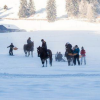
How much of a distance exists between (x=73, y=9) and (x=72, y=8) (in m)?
0.90

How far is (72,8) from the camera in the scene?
98375mm

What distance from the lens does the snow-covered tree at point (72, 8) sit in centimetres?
9695

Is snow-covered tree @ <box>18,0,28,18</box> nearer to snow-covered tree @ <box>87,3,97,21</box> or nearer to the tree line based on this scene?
the tree line

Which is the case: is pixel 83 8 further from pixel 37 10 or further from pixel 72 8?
pixel 37 10

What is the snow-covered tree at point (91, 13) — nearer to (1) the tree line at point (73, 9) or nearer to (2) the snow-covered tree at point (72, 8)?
(1) the tree line at point (73, 9)

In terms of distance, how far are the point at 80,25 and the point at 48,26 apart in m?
7.49

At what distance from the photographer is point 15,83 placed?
1256cm

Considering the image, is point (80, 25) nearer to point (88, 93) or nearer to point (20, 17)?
point (20, 17)

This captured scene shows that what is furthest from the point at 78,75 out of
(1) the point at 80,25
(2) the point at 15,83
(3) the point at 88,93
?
(1) the point at 80,25

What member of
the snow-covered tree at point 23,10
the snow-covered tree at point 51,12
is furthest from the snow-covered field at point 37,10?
the snow-covered tree at point 51,12

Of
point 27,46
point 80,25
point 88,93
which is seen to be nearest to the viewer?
point 88,93

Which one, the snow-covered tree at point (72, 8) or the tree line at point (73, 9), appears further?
the snow-covered tree at point (72, 8)

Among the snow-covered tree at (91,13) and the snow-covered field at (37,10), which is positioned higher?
the snow-covered field at (37,10)

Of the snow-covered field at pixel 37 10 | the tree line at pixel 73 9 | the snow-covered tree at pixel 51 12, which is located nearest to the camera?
the snow-covered tree at pixel 51 12
